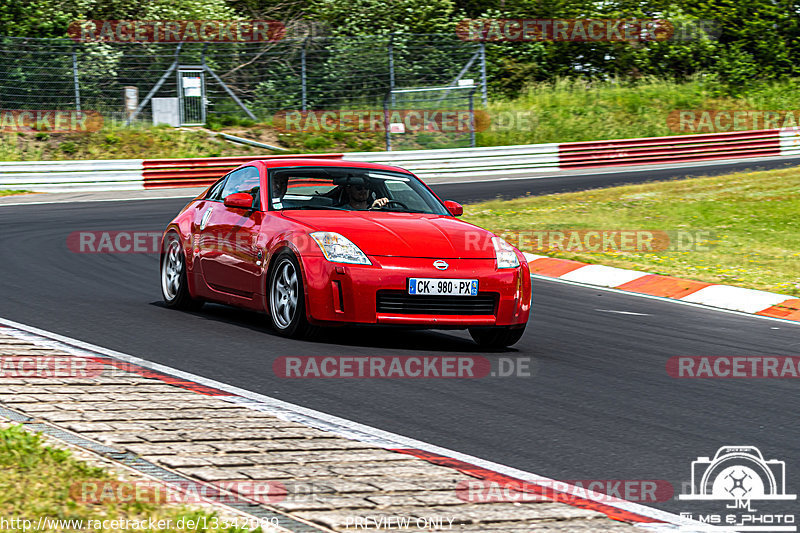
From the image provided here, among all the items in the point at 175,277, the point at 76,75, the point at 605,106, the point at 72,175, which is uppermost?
the point at 76,75

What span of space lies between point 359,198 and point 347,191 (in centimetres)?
12

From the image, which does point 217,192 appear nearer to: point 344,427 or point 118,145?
point 344,427

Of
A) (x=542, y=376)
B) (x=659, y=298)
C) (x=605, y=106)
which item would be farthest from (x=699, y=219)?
(x=605, y=106)

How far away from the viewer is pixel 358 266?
784 cm

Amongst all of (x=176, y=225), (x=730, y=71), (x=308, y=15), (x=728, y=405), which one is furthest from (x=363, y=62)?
(x=728, y=405)

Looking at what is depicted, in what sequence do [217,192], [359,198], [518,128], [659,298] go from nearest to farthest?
[359,198]
[217,192]
[659,298]
[518,128]

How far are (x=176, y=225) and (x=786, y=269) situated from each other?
7.15m

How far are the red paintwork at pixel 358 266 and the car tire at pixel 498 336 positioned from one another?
0.10 metres

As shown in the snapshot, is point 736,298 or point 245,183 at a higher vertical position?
point 245,183

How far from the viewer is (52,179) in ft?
82.0

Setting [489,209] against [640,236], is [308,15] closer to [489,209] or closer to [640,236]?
[489,209]

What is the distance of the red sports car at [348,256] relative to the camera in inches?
309

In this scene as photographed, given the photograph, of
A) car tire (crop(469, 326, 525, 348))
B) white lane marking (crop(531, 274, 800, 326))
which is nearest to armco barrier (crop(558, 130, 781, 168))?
white lane marking (crop(531, 274, 800, 326))

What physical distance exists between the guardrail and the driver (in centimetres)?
1722
